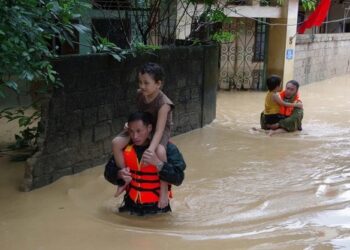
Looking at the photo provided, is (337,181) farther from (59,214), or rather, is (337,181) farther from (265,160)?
(59,214)

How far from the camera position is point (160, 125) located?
4434mm

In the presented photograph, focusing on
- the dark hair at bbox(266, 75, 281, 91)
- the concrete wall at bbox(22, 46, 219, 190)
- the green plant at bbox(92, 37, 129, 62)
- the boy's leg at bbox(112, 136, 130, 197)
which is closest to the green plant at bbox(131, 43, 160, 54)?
the concrete wall at bbox(22, 46, 219, 190)

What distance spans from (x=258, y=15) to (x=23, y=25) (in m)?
9.68

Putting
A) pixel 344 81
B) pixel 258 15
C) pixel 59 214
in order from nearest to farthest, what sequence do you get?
pixel 59 214 → pixel 258 15 → pixel 344 81

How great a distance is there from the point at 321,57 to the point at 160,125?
1362 centimetres

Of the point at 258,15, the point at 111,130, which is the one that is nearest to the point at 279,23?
the point at 258,15

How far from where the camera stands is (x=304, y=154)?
701 centimetres

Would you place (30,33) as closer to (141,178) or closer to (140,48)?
(141,178)

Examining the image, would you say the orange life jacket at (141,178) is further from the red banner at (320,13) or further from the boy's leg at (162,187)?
the red banner at (320,13)

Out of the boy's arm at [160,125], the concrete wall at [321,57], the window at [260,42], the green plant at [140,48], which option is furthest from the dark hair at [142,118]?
the concrete wall at [321,57]

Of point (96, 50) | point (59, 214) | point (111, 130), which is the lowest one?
point (59, 214)

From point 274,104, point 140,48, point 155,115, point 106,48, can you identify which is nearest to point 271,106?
point 274,104

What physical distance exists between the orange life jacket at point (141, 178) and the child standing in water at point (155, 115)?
50 mm

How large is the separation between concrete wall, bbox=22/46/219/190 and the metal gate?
645cm
